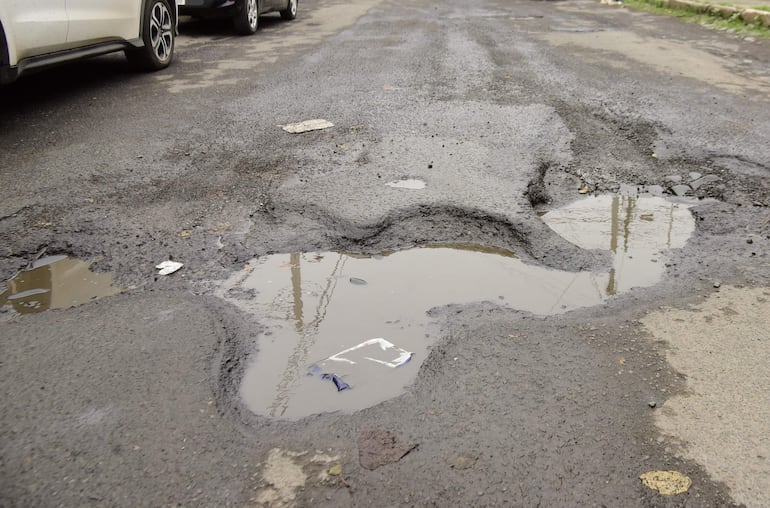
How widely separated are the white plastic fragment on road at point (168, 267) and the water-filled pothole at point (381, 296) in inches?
12.8

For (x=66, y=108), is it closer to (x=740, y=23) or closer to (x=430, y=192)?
(x=430, y=192)

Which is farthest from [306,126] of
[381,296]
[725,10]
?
[725,10]

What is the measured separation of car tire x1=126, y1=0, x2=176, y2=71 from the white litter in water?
4.72 m

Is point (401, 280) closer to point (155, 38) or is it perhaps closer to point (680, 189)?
point (680, 189)

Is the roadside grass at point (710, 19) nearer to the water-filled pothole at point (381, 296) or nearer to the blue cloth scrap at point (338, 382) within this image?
the water-filled pothole at point (381, 296)

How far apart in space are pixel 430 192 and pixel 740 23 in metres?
10.3

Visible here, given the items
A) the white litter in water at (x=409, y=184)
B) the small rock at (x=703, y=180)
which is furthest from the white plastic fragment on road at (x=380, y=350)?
the small rock at (x=703, y=180)

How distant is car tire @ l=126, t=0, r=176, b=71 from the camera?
25.4ft

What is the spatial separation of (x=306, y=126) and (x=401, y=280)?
2879 millimetres

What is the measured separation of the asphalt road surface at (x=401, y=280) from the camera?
83.9 inches

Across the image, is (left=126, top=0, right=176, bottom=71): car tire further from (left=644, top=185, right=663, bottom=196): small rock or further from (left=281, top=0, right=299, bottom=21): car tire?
(left=644, top=185, right=663, bottom=196): small rock

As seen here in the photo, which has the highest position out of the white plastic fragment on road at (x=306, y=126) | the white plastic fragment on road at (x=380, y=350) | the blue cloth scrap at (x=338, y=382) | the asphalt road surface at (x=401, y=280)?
the white plastic fragment on road at (x=306, y=126)

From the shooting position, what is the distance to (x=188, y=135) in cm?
561

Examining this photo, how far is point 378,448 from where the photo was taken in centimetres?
220
